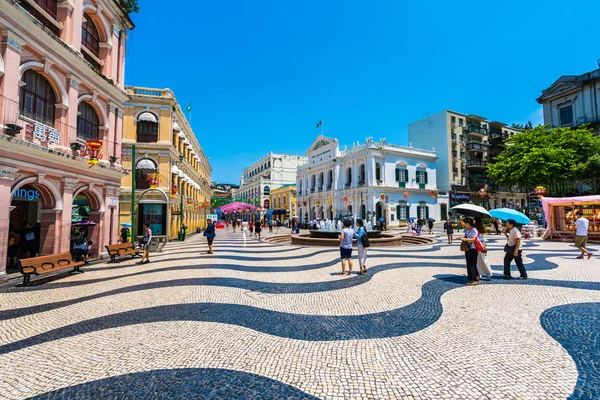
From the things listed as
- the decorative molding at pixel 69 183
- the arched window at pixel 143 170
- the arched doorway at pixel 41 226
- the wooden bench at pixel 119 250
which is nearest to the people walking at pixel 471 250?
the wooden bench at pixel 119 250

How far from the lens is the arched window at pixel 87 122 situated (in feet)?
40.0

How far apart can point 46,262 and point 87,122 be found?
696 cm

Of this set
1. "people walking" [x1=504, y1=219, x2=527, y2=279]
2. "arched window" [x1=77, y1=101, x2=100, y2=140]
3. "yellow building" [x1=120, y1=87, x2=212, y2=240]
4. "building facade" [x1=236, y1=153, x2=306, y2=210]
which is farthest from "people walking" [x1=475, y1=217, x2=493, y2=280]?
"building facade" [x1=236, y1=153, x2=306, y2=210]

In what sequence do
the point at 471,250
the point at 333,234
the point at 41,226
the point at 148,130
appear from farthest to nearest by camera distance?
the point at 148,130 < the point at 333,234 < the point at 41,226 < the point at 471,250

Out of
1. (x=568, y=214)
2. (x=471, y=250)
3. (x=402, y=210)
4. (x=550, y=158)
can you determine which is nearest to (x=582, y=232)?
(x=471, y=250)

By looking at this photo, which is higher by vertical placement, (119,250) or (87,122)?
(87,122)

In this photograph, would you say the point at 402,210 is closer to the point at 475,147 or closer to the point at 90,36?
the point at 475,147

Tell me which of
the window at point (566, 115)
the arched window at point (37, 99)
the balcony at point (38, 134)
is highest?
the window at point (566, 115)

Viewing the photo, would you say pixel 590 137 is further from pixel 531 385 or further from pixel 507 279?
pixel 531 385

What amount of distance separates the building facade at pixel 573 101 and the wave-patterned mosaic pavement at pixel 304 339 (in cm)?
4028

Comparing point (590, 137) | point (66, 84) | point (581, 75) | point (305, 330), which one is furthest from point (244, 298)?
point (581, 75)

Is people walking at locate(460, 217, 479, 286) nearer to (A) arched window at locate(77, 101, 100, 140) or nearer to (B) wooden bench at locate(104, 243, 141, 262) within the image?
(B) wooden bench at locate(104, 243, 141, 262)

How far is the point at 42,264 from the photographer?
841cm

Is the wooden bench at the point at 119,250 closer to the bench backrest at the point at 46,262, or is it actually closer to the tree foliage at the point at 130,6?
the bench backrest at the point at 46,262
